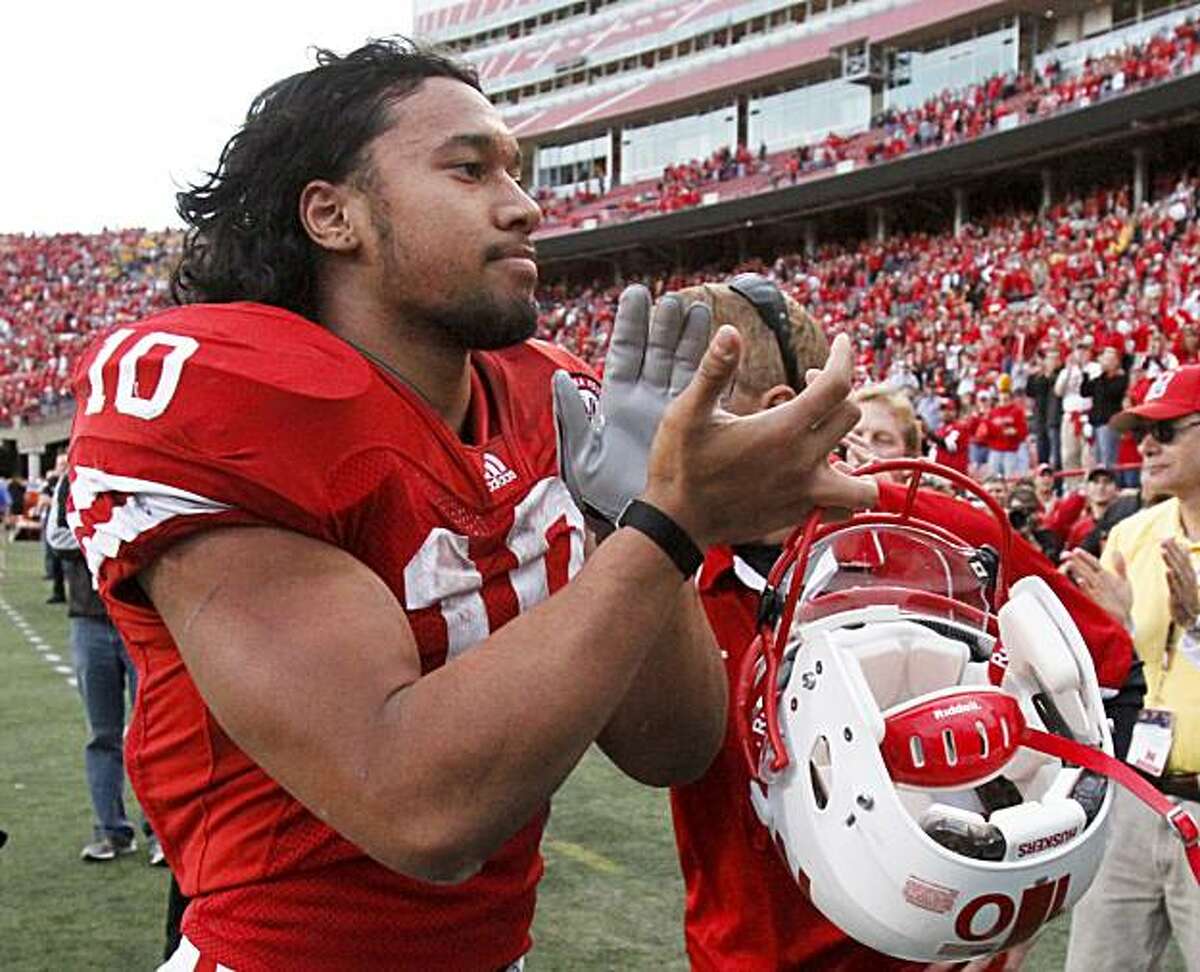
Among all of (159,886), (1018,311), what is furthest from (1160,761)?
(1018,311)

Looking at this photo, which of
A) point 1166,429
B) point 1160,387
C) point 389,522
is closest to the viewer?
point 389,522

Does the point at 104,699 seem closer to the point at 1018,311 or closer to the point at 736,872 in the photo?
the point at 736,872

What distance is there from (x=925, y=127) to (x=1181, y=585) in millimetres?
27791

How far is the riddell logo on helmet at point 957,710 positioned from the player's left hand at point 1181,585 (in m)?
1.61

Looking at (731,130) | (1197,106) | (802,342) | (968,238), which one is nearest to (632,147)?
(731,130)

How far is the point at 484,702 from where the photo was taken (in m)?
1.23

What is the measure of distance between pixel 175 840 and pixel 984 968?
115 centimetres

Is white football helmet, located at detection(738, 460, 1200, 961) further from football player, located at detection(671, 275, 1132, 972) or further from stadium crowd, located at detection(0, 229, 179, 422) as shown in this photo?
stadium crowd, located at detection(0, 229, 179, 422)

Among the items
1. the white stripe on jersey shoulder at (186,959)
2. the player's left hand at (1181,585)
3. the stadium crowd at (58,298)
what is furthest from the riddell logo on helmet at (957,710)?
the stadium crowd at (58,298)

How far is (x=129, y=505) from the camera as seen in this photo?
133cm

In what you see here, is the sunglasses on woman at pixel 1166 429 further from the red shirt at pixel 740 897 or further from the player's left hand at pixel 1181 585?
the red shirt at pixel 740 897

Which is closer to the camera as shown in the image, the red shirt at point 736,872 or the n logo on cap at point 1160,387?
the red shirt at point 736,872

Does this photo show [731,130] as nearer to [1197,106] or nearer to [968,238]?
[968,238]

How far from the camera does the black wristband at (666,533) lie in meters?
1.27
